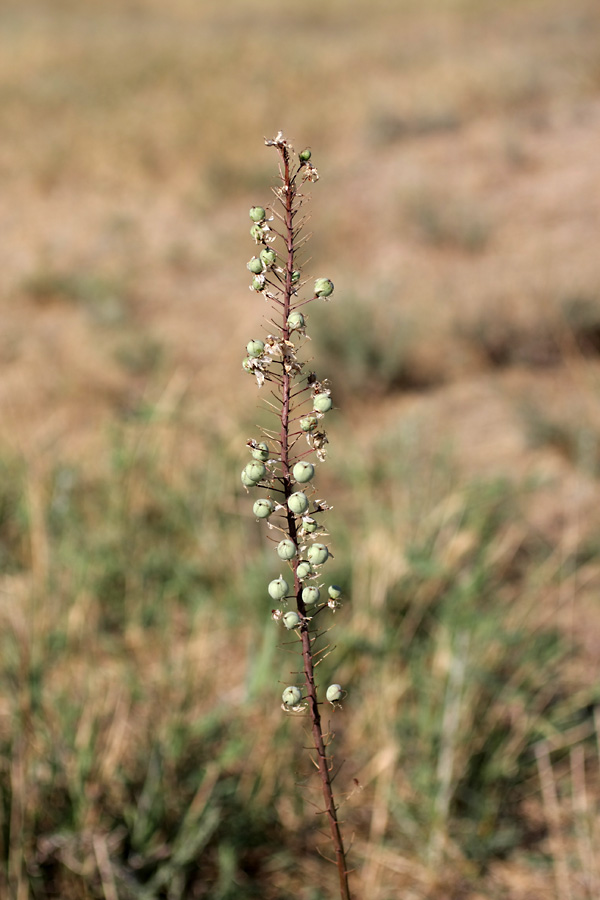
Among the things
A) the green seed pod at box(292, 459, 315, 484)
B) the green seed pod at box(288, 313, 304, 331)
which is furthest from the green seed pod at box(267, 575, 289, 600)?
the green seed pod at box(288, 313, 304, 331)

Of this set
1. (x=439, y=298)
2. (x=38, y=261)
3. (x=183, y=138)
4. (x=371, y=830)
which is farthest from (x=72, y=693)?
(x=183, y=138)

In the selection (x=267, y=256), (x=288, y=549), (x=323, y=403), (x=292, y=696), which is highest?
(x=267, y=256)

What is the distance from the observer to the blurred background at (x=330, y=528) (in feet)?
5.87

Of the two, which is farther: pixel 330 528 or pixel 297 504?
pixel 330 528

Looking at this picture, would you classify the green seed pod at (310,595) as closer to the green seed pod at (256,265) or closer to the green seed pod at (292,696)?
the green seed pod at (292,696)

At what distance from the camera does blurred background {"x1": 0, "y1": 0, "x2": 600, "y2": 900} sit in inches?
70.4

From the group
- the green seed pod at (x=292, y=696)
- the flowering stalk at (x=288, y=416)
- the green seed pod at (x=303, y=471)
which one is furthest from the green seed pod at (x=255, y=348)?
the green seed pod at (x=292, y=696)

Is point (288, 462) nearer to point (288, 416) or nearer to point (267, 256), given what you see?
point (288, 416)

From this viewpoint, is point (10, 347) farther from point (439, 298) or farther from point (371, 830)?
point (371, 830)

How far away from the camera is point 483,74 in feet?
33.2

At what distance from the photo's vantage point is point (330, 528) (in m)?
2.84

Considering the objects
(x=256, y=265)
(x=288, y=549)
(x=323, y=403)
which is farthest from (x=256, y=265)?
(x=288, y=549)

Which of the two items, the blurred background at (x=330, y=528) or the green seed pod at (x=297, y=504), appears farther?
the blurred background at (x=330, y=528)

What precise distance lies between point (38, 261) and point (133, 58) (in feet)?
31.7
